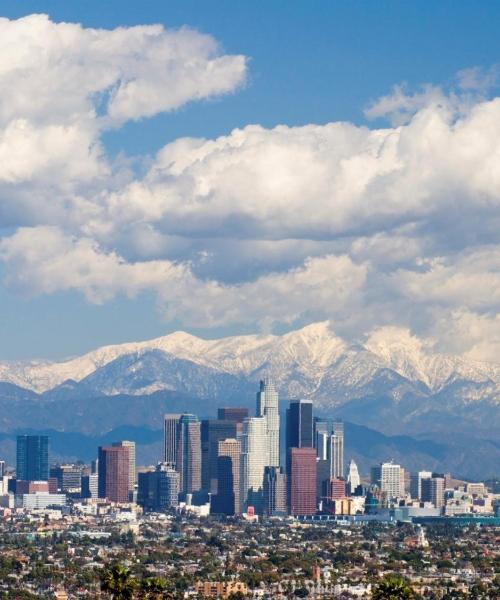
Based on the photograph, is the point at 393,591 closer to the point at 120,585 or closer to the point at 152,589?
the point at 152,589

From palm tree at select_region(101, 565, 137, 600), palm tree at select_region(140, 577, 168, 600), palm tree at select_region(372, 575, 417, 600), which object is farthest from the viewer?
palm tree at select_region(372, 575, 417, 600)

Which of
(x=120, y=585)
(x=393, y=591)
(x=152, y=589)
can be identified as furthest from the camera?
(x=393, y=591)

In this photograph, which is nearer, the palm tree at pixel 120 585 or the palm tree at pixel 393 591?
the palm tree at pixel 120 585

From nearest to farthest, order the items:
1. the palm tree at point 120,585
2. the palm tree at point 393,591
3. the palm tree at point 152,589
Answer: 1. the palm tree at point 120,585
2. the palm tree at point 152,589
3. the palm tree at point 393,591

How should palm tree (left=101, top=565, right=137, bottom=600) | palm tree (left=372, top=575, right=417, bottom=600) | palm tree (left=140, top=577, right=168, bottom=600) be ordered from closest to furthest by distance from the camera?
palm tree (left=101, top=565, right=137, bottom=600) → palm tree (left=140, top=577, right=168, bottom=600) → palm tree (left=372, top=575, right=417, bottom=600)

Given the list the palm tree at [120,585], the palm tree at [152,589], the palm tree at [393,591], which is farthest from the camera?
the palm tree at [393,591]

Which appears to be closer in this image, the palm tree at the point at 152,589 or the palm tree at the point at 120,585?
the palm tree at the point at 120,585

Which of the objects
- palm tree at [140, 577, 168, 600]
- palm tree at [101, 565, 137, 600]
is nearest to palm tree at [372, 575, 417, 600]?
palm tree at [140, 577, 168, 600]

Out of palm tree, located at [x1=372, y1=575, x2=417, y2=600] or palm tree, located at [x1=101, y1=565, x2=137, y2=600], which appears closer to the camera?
palm tree, located at [x1=101, y1=565, x2=137, y2=600]

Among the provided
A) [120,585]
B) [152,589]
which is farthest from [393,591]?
[120,585]

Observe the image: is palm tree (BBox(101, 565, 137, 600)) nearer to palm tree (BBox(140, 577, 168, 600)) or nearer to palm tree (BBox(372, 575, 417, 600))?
palm tree (BBox(140, 577, 168, 600))

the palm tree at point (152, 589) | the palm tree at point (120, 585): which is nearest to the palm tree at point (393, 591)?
the palm tree at point (152, 589)

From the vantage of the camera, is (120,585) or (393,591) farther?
(393,591)

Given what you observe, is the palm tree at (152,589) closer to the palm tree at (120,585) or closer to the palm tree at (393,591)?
the palm tree at (120,585)
